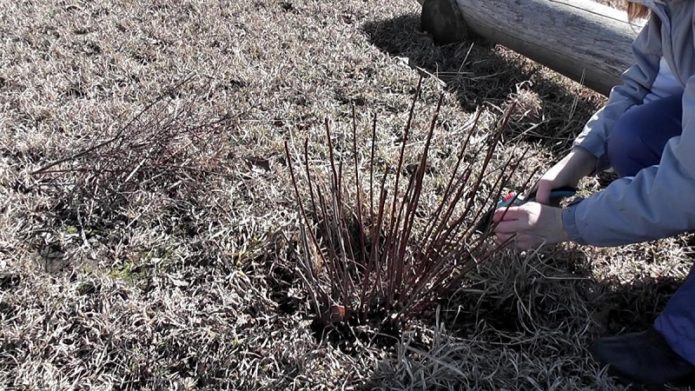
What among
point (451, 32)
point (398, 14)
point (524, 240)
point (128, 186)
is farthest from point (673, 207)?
point (398, 14)

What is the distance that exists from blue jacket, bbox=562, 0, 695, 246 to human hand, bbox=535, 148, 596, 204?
29cm

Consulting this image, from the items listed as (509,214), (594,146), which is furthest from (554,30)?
(509,214)

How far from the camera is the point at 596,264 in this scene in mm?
2217

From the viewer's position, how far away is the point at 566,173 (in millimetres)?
2166

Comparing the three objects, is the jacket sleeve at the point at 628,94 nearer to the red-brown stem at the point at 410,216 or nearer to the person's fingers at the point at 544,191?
the person's fingers at the point at 544,191

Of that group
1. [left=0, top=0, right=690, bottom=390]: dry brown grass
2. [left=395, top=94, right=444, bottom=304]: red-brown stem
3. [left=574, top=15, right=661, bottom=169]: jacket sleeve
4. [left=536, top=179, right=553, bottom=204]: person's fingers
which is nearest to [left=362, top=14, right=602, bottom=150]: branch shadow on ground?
[left=0, top=0, right=690, bottom=390]: dry brown grass

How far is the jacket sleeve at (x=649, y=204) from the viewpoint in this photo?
1.61 metres

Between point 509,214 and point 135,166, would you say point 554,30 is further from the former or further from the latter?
point 135,166

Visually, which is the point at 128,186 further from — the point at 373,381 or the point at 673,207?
the point at 673,207

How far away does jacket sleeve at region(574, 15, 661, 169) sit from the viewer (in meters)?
2.19

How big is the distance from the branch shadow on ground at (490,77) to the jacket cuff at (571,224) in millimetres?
1159

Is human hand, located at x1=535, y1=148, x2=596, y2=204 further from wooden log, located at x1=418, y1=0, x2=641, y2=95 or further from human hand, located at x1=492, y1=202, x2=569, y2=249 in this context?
wooden log, located at x1=418, y1=0, x2=641, y2=95

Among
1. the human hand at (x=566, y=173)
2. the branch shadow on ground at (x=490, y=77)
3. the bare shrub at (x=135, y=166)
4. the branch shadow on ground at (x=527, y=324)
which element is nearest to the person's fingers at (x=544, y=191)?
the human hand at (x=566, y=173)

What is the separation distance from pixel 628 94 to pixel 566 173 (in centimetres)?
41
